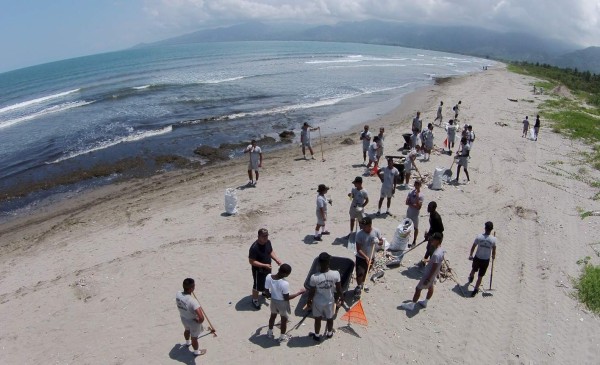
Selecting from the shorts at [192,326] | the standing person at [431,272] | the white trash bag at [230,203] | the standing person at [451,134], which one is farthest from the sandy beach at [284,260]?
the standing person at [451,134]

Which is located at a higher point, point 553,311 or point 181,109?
point 181,109

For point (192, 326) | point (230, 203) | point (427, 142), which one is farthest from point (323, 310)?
point (427, 142)

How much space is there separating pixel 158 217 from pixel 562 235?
12343 millimetres

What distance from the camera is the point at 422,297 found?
892cm

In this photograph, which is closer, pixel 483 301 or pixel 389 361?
pixel 389 361

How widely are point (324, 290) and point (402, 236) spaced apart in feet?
12.9

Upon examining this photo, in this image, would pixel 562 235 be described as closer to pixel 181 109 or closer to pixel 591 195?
pixel 591 195

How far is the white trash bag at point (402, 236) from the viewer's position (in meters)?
10.2

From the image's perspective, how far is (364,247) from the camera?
28.2 feet

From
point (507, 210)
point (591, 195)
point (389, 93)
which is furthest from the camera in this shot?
point (389, 93)

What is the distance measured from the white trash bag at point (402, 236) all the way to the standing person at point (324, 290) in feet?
11.3

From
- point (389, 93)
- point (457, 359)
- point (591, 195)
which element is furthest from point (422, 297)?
point (389, 93)

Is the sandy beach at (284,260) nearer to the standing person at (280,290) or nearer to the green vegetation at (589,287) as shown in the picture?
the green vegetation at (589,287)

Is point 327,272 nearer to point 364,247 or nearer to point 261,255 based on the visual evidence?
point 261,255
